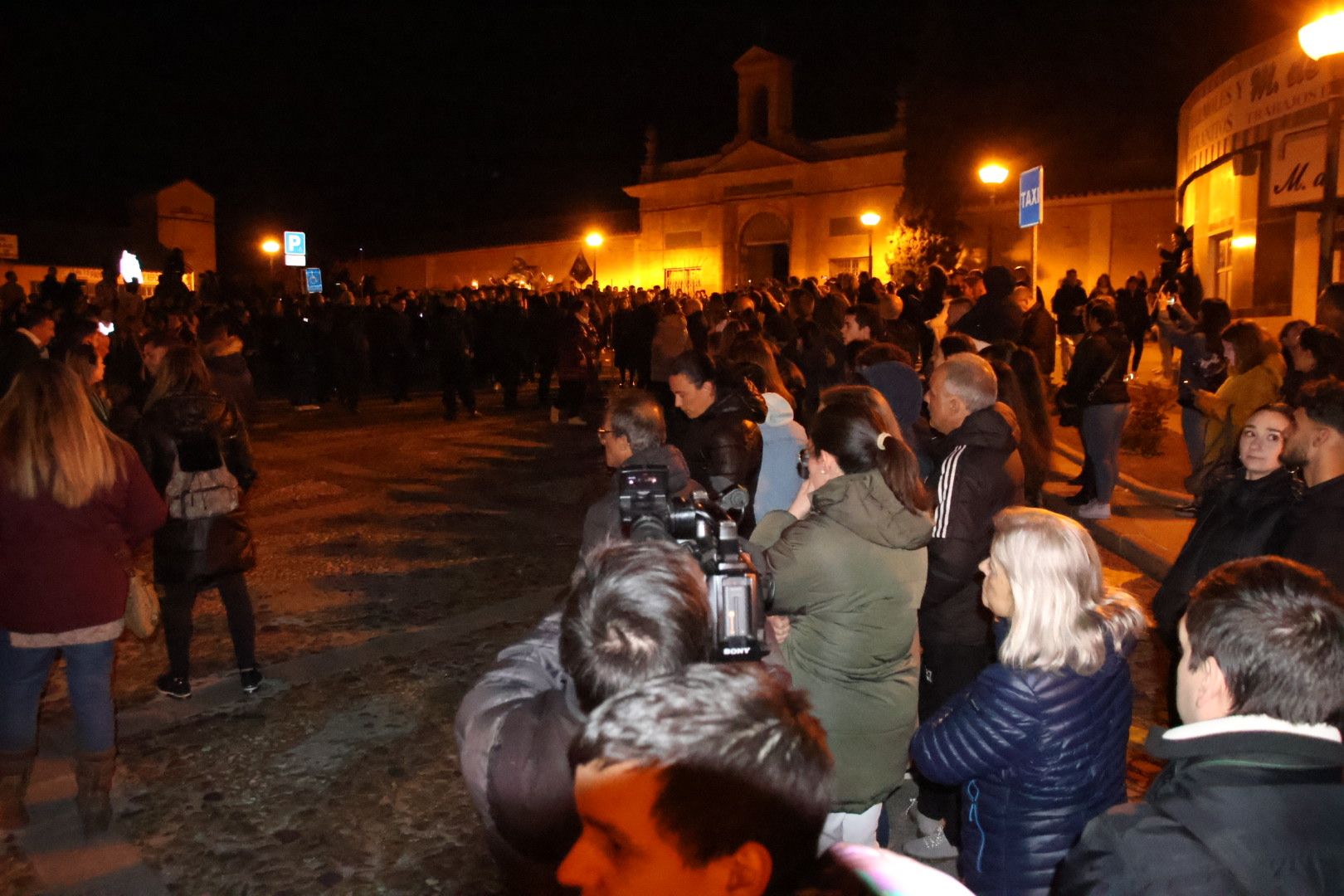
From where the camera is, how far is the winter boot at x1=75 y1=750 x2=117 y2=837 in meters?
4.11

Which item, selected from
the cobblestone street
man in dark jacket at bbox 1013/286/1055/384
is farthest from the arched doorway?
the cobblestone street

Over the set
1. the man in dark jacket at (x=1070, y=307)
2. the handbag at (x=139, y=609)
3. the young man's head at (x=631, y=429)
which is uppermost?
the man in dark jacket at (x=1070, y=307)

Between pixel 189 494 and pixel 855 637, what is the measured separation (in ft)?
11.5

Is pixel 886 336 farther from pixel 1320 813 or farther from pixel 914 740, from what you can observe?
pixel 1320 813

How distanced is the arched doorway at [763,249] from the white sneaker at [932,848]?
37201 mm

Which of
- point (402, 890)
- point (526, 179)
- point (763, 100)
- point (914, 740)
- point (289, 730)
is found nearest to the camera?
point (914, 740)

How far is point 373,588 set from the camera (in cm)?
738

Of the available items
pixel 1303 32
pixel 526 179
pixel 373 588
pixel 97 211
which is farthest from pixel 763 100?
pixel 373 588

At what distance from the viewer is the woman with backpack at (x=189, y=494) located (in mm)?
5188

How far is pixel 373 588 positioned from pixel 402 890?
3.85 metres

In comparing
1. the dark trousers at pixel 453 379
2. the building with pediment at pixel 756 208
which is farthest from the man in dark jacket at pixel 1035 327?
the building with pediment at pixel 756 208

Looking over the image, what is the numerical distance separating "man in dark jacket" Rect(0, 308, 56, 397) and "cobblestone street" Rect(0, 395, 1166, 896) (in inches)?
88.9

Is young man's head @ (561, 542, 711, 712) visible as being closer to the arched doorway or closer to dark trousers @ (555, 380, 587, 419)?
dark trousers @ (555, 380, 587, 419)

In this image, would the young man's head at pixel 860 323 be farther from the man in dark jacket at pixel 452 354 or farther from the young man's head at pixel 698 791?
the man in dark jacket at pixel 452 354
